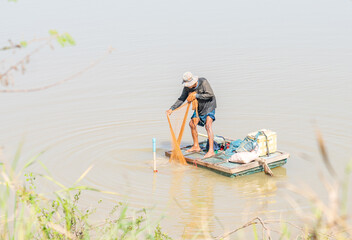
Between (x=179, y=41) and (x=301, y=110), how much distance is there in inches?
338

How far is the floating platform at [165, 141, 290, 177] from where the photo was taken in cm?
1000

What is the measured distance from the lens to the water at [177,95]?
9.83 meters

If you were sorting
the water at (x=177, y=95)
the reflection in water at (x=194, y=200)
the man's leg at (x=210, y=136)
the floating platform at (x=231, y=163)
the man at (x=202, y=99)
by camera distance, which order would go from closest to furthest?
the reflection in water at (x=194, y=200) → the water at (x=177, y=95) → the floating platform at (x=231, y=163) → the man at (x=202, y=99) → the man's leg at (x=210, y=136)

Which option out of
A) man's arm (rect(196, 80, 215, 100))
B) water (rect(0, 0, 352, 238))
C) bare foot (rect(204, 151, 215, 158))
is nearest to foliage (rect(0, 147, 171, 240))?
water (rect(0, 0, 352, 238))

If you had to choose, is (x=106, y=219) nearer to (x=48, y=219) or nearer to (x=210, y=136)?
(x=48, y=219)

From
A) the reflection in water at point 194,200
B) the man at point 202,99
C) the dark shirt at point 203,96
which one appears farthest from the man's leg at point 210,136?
the reflection in water at point 194,200

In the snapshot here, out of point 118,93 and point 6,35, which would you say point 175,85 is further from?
point 6,35

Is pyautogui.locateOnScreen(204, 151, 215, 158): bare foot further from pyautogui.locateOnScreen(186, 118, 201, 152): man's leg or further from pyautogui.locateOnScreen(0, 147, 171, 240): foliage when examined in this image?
pyautogui.locateOnScreen(0, 147, 171, 240): foliage

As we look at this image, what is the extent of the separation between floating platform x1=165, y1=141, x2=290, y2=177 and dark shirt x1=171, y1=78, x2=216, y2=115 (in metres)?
0.83

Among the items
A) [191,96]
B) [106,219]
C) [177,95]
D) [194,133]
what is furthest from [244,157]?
[177,95]

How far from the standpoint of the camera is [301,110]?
14469 mm

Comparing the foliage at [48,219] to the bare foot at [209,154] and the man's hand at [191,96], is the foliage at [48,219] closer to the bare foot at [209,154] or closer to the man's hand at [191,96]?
the bare foot at [209,154]

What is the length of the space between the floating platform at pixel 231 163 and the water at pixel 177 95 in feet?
0.44

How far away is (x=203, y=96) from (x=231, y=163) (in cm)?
128
